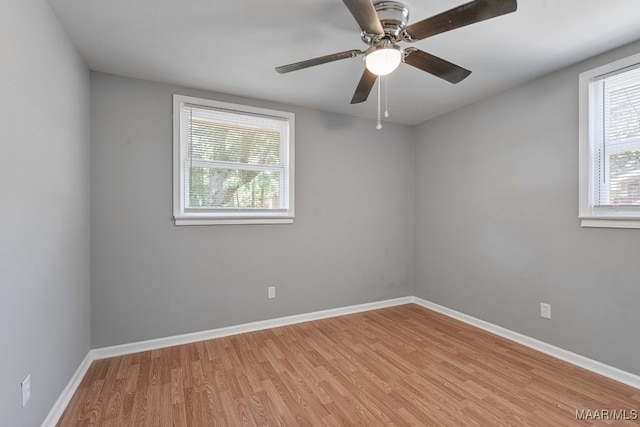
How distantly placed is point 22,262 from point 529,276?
11.7 feet

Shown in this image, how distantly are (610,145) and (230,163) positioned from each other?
316cm

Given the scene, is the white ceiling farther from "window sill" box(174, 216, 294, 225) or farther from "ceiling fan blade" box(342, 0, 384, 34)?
"window sill" box(174, 216, 294, 225)

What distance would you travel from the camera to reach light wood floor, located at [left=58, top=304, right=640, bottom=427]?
5.66 ft

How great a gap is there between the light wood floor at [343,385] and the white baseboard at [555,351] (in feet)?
0.26

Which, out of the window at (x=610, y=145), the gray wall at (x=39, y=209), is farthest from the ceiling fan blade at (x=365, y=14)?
the window at (x=610, y=145)

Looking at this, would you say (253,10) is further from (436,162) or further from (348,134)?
(436,162)

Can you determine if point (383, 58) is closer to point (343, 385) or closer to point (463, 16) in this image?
point (463, 16)

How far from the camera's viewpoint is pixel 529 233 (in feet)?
8.69

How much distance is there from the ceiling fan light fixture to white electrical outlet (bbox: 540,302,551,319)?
242cm

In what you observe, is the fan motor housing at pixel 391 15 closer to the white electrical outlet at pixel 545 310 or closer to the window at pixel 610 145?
the window at pixel 610 145

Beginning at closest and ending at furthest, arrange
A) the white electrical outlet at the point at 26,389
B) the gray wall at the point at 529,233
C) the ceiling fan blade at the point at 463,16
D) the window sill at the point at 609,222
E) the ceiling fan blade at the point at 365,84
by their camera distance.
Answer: the ceiling fan blade at the point at 463,16, the white electrical outlet at the point at 26,389, the ceiling fan blade at the point at 365,84, the window sill at the point at 609,222, the gray wall at the point at 529,233

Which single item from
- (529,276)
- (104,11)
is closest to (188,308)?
(104,11)

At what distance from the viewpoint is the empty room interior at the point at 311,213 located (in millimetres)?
1636

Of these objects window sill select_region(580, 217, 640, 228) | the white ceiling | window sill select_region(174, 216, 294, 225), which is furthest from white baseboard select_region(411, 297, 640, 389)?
the white ceiling
